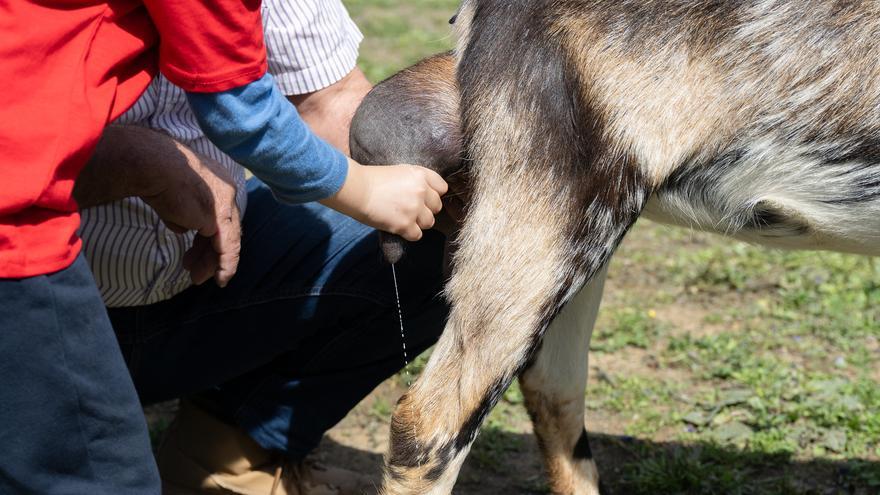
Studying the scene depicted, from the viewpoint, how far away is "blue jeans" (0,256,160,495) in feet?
6.61

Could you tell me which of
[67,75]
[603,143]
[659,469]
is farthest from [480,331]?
[659,469]

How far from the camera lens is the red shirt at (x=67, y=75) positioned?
1.94 metres

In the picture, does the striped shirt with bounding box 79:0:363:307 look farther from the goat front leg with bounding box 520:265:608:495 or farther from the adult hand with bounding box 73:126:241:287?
the goat front leg with bounding box 520:265:608:495

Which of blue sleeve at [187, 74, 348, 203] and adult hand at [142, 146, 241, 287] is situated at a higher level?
blue sleeve at [187, 74, 348, 203]

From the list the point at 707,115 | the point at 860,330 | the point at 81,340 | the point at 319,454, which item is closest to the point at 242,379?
the point at 319,454

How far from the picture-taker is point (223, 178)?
8.89 feet

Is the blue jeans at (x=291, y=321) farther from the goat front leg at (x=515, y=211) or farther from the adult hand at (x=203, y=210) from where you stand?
the goat front leg at (x=515, y=211)

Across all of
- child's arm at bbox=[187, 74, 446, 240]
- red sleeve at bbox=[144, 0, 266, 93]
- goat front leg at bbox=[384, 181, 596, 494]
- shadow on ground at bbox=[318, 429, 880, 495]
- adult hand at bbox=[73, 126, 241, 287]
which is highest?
red sleeve at bbox=[144, 0, 266, 93]

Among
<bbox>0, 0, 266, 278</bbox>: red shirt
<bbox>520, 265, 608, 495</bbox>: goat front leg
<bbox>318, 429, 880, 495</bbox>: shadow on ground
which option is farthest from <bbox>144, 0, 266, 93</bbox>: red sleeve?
<bbox>318, 429, 880, 495</bbox>: shadow on ground

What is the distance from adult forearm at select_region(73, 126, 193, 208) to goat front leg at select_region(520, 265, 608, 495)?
1.26 meters

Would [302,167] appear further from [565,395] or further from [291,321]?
[565,395]

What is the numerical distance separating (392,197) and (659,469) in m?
1.64

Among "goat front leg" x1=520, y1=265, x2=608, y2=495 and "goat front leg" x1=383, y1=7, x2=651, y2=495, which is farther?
"goat front leg" x1=520, y1=265, x2=608, y2=495

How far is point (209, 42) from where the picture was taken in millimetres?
2016
